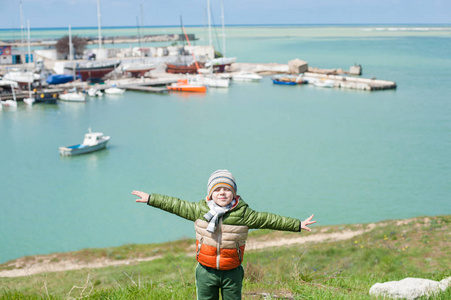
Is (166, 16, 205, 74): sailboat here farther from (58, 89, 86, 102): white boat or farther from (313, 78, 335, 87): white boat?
(58, 89, 86, 102): white boat

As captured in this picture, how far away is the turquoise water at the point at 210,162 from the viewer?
20.6 m

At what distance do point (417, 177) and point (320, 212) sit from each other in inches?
313

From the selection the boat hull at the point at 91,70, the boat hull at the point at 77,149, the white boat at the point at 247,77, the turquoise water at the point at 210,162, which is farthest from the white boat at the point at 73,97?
the white boat at the point at 247,77

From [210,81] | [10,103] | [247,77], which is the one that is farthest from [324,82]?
[10,103]

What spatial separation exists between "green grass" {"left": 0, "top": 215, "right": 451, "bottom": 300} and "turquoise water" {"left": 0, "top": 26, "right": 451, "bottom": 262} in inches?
196

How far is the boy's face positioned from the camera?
4.20 m

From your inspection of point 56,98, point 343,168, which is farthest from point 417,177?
point 56,98

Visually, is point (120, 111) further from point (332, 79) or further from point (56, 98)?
point (332, 79)

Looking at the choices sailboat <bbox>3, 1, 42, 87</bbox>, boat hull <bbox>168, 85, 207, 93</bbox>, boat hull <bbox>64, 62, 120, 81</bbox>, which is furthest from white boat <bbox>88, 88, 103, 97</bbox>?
boat hull <bbox>168, 85, 207, 93</bbox>

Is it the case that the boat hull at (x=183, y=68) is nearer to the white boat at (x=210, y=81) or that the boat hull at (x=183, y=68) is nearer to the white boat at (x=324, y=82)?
the white boat at (x=210, y=81)

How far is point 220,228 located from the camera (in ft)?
13.9

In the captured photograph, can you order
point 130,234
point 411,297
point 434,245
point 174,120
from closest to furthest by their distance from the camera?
point 411,297, point 434,245, point 130,234, point 174,120

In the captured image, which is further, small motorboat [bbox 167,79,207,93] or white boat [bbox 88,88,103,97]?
small motorboat [bbox 167,79,207,93]

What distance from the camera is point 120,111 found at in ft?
148
